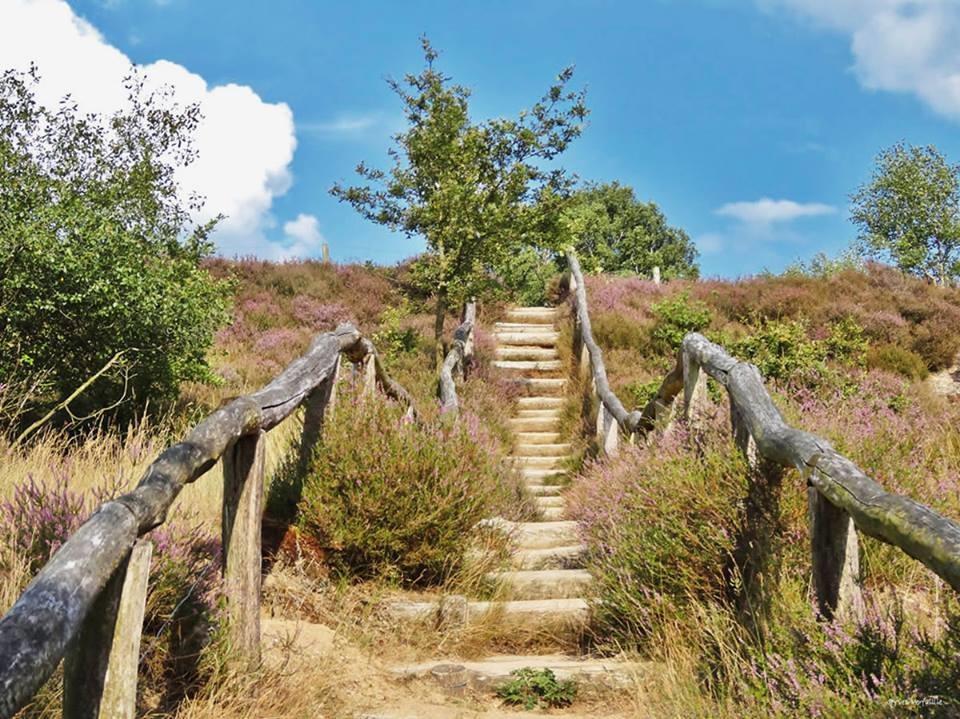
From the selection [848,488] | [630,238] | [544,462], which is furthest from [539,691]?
[630,238]

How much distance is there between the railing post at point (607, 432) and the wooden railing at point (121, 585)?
17.7 feet

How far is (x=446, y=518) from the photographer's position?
16.9 ft

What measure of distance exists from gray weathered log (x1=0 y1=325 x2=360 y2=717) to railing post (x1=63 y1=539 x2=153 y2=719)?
0.13 m

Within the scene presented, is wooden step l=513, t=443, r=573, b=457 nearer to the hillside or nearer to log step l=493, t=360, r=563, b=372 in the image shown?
the hillside

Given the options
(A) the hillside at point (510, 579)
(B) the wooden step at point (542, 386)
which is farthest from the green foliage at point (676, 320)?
(A) the hillside at point (510, 579)

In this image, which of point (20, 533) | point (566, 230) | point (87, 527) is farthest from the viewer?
point (566, 230)

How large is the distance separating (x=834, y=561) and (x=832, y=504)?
230 millimetres

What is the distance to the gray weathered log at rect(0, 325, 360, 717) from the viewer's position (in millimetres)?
1623

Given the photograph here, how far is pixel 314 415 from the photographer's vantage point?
5434 millimetres

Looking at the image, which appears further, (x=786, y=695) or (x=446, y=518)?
(x=446, y=518)

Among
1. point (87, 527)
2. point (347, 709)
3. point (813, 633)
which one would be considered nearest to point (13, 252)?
point (347, 709)

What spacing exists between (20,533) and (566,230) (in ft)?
32.4

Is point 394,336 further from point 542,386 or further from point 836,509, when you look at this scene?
point 836,509

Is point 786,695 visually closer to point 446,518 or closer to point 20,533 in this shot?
point 446,518
